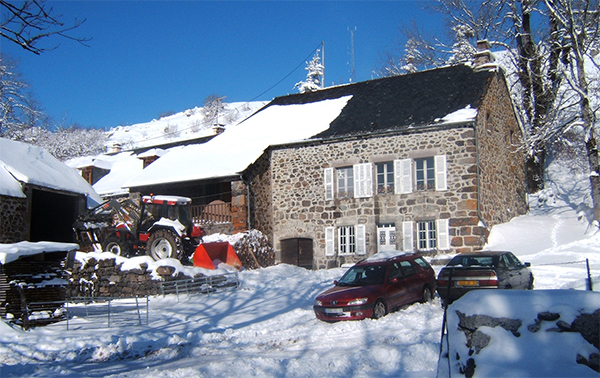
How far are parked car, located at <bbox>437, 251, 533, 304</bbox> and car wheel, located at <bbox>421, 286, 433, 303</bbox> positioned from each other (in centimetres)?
41

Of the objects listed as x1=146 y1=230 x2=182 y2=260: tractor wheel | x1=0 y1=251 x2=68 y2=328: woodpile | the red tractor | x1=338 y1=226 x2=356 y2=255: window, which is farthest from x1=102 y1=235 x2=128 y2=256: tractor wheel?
x1=338 y1=226 x2=356 y2=255: window

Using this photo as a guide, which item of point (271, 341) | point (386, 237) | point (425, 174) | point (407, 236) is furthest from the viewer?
point (386, 237)

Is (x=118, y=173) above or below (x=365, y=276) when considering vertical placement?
above

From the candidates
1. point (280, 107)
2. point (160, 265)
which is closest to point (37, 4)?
point (160, 265)

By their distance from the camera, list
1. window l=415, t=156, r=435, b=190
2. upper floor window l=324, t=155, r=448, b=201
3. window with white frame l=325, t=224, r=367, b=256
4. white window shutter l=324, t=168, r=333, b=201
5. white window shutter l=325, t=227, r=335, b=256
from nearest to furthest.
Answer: upper floor window l=324, t=155, r=448, b=201
window l=415, t=156, r=435, b=190
window with white frame l=325, t=224, r=367, b=256
white window shutter l=325, t=227, r=335, b=256
white window shutter l=324, t=168, r=333, b=201

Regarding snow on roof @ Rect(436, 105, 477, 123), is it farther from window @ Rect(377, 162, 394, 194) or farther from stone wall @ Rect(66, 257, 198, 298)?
stone wall @ Rect(66, 257, 198, 298)

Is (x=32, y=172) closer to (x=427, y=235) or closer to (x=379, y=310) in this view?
(x=427, y=235)

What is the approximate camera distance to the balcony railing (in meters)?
23.7

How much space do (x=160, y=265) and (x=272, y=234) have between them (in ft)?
26.4

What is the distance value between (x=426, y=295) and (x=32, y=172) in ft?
57.5

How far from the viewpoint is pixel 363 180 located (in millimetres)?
21688

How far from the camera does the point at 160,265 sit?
624 inches

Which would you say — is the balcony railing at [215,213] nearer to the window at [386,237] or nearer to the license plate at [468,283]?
the window at [386,237]

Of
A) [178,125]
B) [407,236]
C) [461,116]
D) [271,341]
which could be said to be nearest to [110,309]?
[271,341]
